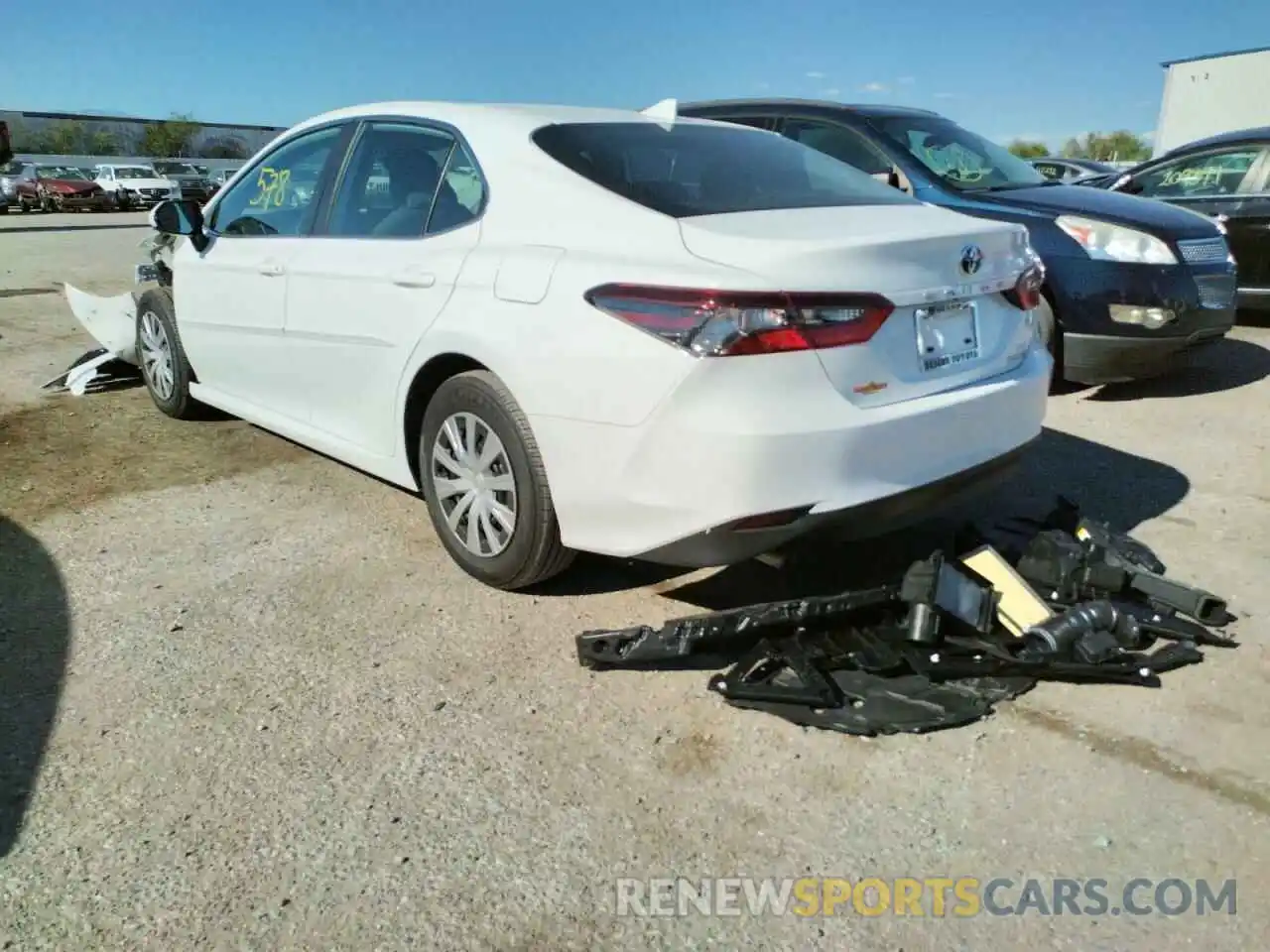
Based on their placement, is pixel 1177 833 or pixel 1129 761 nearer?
pixel 1177 833

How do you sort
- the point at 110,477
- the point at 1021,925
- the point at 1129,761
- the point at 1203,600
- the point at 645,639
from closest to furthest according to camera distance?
the point at 1021,925, the point at 1129,761, the point at 645,639, the point at 1203,600, the point at 110,477

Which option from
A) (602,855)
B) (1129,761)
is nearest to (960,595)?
(1129,761)

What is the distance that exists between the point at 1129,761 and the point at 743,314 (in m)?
1.51

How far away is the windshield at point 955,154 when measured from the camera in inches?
250

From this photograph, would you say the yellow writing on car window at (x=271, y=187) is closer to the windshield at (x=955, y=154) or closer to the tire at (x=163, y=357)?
the tire at (x=163, y=357)

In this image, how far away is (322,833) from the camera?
2.31m

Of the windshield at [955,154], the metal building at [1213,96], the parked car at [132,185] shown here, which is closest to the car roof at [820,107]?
the windshield at [955,154]

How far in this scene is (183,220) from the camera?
480 cm

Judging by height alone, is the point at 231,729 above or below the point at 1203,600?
below

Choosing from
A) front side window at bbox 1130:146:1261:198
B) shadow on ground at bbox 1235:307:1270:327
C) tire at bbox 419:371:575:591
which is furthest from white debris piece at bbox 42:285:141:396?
shadow on ground at bbox 1235:307:1270:327

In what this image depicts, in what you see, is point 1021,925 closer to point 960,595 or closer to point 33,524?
point 960,595

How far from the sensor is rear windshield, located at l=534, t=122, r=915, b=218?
10.3 feet

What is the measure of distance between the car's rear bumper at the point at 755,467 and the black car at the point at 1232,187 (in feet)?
18.3

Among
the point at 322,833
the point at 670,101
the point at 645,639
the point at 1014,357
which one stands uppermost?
the point at 670,101
